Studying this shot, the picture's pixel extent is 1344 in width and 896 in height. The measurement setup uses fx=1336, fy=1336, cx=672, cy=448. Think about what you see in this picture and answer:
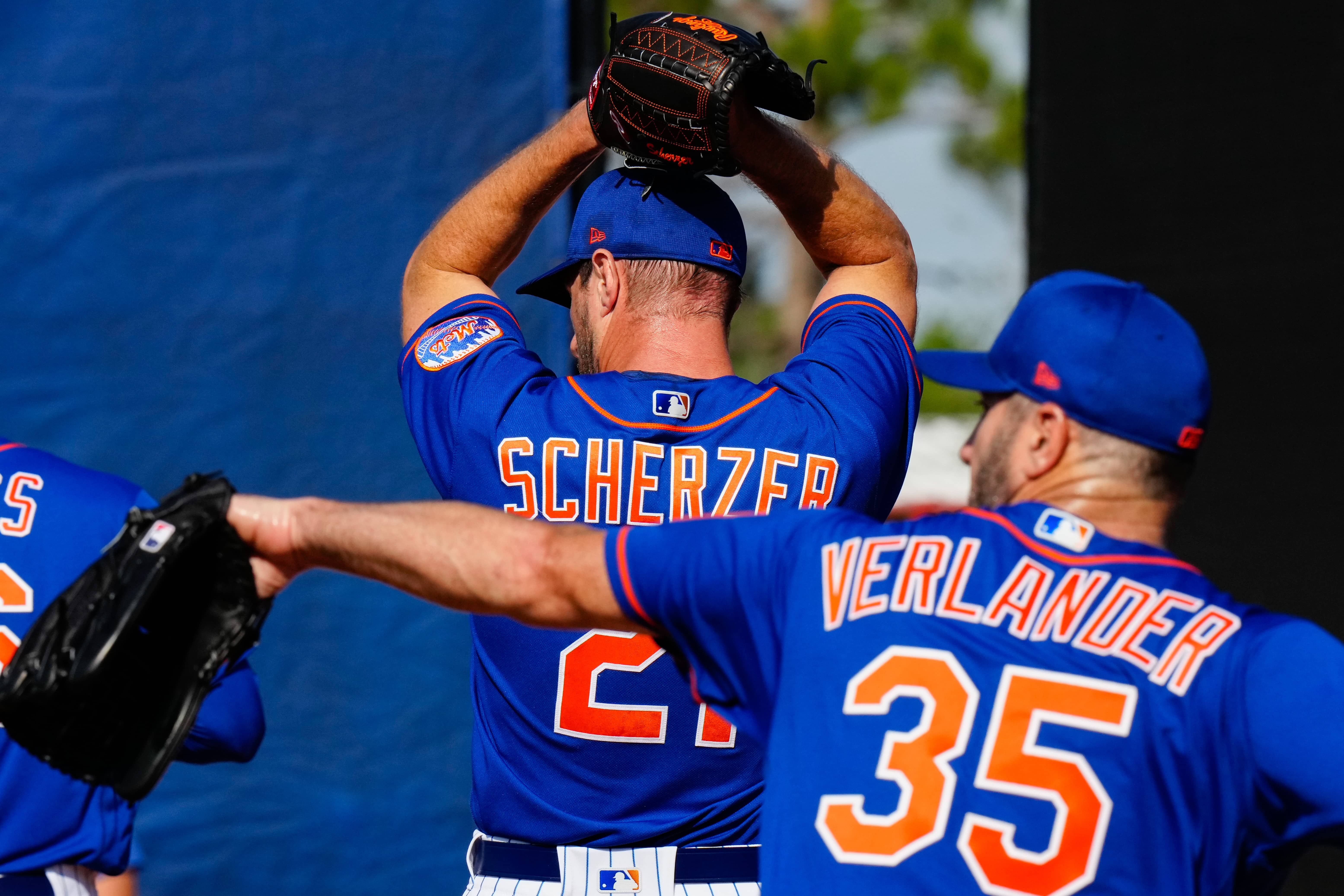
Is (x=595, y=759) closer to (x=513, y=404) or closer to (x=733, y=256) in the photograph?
(x=513, y=404)

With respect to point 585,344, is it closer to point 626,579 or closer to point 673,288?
point 673,288

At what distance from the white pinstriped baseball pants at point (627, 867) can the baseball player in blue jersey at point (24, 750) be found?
56 cm

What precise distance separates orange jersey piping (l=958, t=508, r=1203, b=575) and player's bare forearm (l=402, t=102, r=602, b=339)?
53.7 inches

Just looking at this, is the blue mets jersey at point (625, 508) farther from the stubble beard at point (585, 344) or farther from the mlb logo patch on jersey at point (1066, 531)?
the mlb logo patch on jersey at point (1066, 531)

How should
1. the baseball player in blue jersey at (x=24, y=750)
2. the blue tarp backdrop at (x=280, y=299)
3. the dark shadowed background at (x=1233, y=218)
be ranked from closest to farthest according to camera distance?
the baseball player in blue jersey at (x=24, y=750) < the blue tarp backdrop at (x=280, y=299) < the dark shadowed background at (x=1233, y=218)

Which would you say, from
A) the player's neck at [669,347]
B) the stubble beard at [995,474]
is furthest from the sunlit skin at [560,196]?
the stubble beard at [995,474]

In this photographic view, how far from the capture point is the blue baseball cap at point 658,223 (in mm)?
2350

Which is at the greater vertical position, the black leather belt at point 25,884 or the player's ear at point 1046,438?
the player's ear at point 1046,438

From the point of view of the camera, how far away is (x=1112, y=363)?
160 centimetres

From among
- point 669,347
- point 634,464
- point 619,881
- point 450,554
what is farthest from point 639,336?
point 619,881

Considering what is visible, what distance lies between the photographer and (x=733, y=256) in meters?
2.41

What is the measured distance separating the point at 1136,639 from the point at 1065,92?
2.90m

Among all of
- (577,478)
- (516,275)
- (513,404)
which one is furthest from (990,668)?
(516,275)

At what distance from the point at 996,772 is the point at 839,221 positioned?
1427mm
